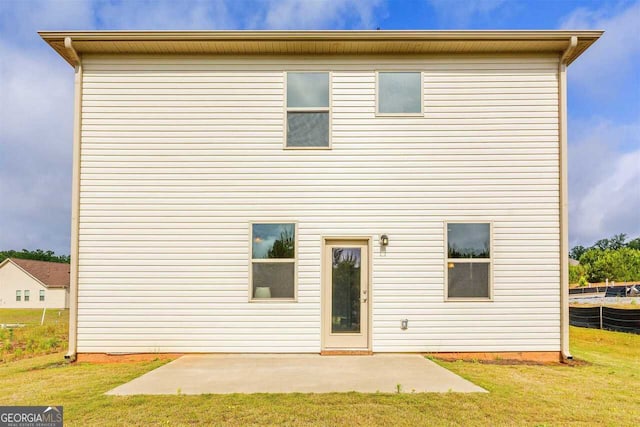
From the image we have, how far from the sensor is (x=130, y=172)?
6797 mm

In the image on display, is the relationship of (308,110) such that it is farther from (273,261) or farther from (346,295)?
(346,295)

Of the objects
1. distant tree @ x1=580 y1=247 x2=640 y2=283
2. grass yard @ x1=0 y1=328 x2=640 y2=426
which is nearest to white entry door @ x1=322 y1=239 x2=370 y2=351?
grass yard @ x1=0 y1=328 x2=640 y2=426

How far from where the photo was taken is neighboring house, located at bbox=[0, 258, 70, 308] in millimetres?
34938

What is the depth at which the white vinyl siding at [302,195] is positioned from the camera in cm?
662

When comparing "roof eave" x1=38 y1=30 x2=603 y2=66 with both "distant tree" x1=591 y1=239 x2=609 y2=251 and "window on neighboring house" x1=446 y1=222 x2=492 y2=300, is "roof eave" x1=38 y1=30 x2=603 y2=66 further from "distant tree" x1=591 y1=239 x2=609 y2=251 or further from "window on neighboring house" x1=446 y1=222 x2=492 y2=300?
"distant tree" x1=591 y1=239 x2=609 y2=251

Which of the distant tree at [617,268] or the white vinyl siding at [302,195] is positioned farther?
the distant tree at [617,268]

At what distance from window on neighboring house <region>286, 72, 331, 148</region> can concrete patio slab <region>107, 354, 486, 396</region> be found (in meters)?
3.42

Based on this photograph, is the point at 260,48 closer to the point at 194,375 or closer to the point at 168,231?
the point at 168,231

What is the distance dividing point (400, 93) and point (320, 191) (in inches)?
83.6

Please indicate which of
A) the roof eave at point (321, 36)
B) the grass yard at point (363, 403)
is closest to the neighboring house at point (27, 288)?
the grass yard at point (363, 403)

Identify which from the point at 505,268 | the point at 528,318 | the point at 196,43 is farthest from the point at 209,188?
the point at 528,318

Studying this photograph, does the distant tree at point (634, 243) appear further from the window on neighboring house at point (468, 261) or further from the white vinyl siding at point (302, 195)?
the window on neighboring house at point (468, 261)

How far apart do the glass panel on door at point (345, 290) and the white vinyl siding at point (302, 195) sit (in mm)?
295

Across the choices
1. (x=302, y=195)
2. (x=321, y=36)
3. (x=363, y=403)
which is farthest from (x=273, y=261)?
(x=321, y=36)
